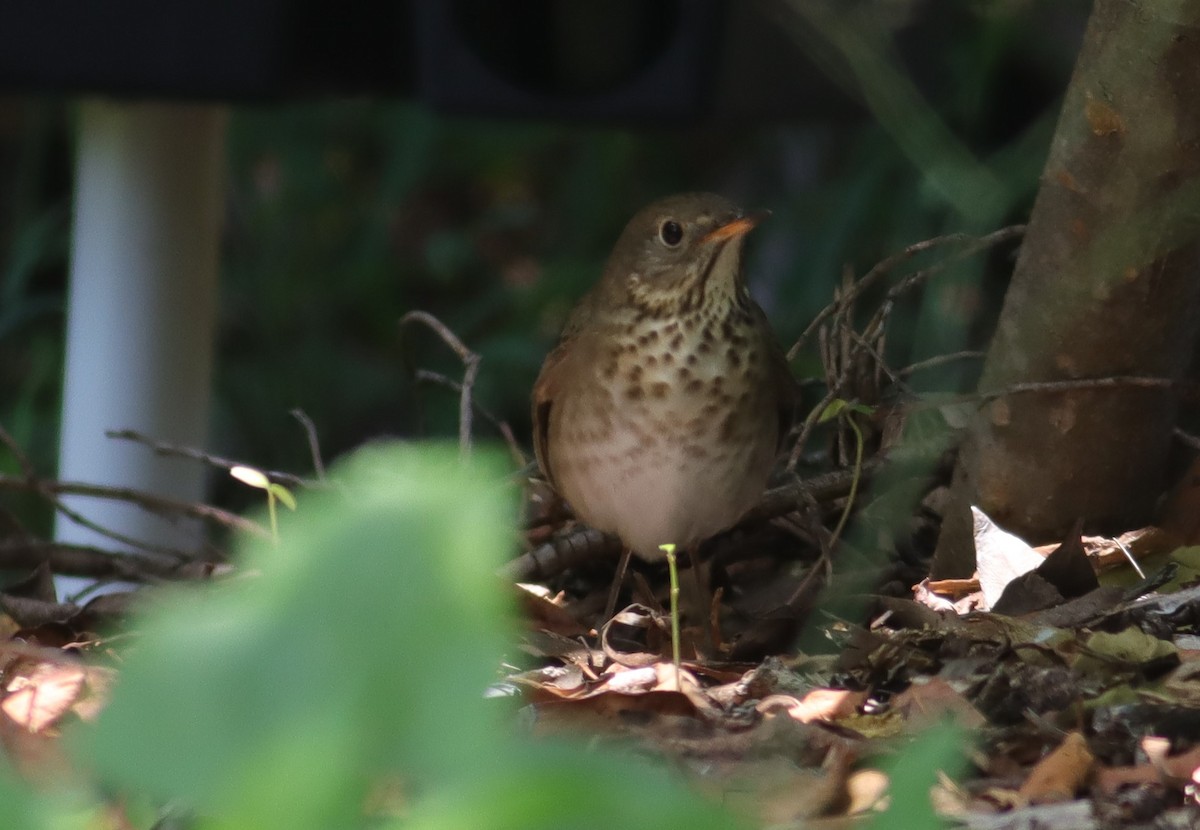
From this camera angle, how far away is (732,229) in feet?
9.14

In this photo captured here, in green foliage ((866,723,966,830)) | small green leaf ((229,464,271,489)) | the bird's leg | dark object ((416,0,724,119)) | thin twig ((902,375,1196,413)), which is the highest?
dark object ((416,0,724,119))

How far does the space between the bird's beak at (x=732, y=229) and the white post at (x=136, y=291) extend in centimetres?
111

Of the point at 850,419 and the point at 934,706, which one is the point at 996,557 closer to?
the point at 850,419

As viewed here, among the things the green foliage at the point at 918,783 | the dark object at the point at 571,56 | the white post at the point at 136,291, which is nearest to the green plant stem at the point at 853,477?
the dark object at the point at 571,56

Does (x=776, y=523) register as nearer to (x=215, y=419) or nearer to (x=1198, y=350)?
(x=1198, y=350)

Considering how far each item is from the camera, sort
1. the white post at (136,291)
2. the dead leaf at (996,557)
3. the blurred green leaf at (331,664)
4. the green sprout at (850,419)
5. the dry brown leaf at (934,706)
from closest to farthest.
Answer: the blurred green leaf at (331,664) → the dry brown leaf at (934,706) → the dead leaf at (996,557) → the green sprout at (850,419) → the white post at (136,291)

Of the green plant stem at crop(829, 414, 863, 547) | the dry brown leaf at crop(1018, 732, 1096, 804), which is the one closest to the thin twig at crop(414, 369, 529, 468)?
the green plant stem at crop(829, 414, 863, 547)

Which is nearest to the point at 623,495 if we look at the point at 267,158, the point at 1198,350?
the point at 1198,350

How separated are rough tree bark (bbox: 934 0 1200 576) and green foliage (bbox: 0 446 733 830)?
1.60 m

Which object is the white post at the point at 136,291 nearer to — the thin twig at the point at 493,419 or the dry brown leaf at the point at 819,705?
the thin twig at the point at 493,419

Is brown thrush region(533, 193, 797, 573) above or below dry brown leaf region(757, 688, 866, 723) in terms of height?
above

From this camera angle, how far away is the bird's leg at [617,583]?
8.75ft

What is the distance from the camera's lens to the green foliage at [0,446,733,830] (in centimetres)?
65

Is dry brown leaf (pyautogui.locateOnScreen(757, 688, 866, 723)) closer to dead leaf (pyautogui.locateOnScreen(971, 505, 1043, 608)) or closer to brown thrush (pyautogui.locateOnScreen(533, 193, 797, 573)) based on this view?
dead leaf (pyautogui.locateOnScreen(971, 505, 1043, 608))
